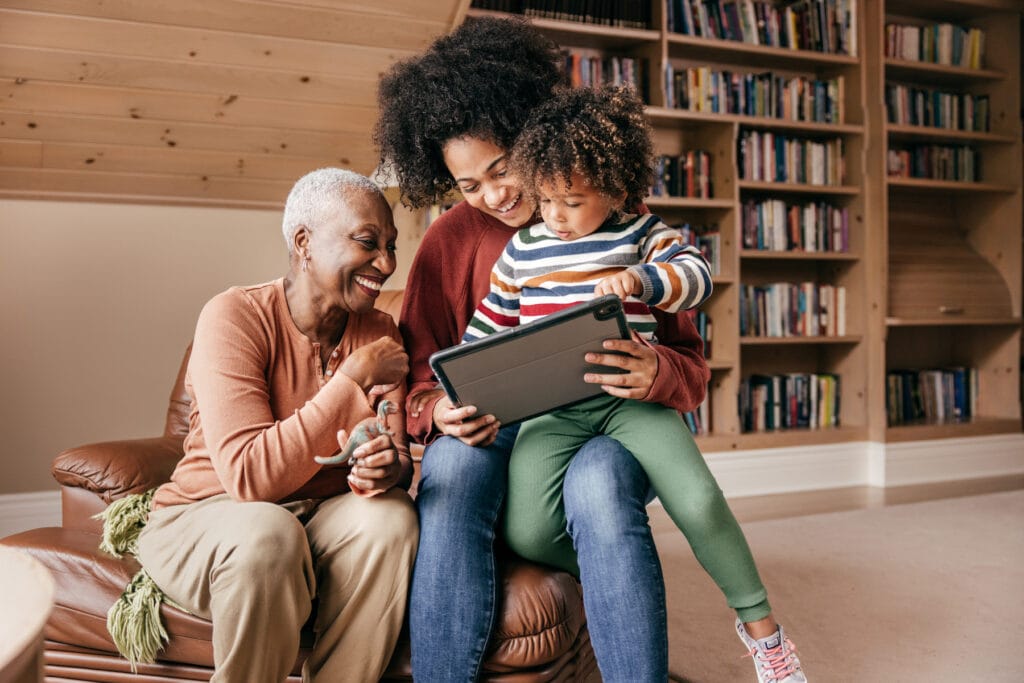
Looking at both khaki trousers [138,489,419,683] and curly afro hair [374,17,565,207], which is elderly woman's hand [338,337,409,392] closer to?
khaki trousers [138,489,419,683]

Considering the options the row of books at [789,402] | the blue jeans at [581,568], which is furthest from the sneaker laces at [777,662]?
the row of books at [789,402]

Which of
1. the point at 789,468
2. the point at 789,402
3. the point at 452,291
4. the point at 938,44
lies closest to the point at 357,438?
the point at 452,291

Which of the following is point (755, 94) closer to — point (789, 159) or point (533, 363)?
point (789, 159)

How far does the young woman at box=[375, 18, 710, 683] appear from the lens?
1.30 m

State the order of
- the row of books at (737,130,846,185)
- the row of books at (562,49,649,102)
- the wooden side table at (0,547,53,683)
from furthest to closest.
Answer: the row of books at (737,130,846,185)
the row of books at (562,49,649,102)
the wooden side table at (0,547,53,683)

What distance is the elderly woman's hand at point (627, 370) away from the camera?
138cm

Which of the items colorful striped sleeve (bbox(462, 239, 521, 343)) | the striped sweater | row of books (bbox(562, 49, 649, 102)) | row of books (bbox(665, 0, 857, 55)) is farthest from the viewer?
row of books (bbox(665, 0, 857, 55))

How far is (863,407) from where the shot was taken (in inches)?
163

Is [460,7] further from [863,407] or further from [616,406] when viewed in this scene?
[863,407]

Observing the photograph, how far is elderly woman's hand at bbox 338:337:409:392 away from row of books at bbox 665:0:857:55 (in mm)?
2742

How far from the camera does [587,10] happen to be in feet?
11.7

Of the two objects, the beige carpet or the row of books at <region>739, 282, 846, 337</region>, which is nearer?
the beige carpet

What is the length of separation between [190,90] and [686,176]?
6.79ft

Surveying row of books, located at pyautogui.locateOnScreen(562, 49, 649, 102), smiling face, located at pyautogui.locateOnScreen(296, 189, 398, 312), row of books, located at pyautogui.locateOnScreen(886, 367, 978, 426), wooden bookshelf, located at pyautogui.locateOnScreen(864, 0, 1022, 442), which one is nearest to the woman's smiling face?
smiling face, located at pyautogui.locateOnScreen(296, 189, 398, 312)
